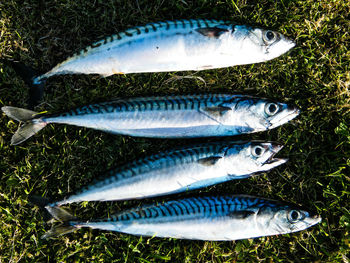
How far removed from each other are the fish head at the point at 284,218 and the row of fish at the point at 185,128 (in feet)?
0.04

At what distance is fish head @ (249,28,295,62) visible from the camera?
Result: 401cm

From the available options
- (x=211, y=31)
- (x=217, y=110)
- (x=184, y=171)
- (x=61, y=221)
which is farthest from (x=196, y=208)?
(x=211, y=31)

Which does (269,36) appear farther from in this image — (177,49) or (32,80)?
(32,80)

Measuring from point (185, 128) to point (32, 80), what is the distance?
209 centimetres

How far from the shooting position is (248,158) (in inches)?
152

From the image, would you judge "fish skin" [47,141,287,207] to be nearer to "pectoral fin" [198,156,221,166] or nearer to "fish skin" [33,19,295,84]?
"pectoral fin" [198,156,221,166]

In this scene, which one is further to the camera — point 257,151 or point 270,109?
point 270,109

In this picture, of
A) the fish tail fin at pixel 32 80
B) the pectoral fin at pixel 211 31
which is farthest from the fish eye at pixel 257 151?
the fish tail fin at pixel 32 80

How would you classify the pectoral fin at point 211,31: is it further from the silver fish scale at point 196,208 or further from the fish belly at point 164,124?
the silver fish scale at point 196,208

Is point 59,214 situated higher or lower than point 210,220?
lower

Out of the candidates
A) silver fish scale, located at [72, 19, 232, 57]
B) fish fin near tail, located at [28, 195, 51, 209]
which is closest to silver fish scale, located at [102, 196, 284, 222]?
fish fin near tail, located at [28, 195, 51, 209]

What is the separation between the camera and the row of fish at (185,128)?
12.6ft

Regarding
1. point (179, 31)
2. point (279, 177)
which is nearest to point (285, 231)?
point (279, 177)

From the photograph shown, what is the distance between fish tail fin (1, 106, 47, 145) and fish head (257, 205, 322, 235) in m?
2.95
